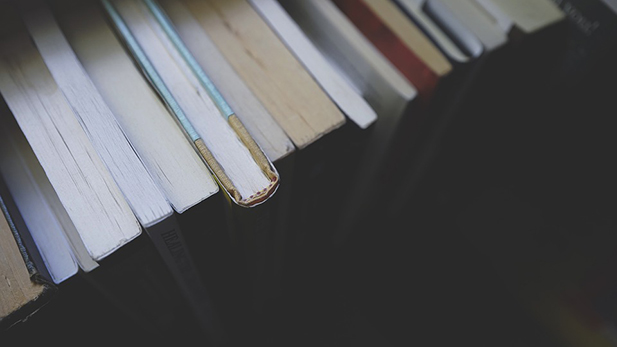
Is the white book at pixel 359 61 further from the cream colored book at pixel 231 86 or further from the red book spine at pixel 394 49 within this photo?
the cream colored book at pixel 231 86

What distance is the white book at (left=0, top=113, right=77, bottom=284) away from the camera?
0.45 metres

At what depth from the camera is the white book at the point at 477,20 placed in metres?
0.57

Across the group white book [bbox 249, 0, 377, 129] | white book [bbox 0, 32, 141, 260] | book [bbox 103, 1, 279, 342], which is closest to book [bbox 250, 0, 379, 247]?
white book [bbox 249, 0, 377, 129]

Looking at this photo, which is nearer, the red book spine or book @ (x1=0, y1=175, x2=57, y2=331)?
book @ (x1=0, y1=175, x2=57, y2=331)

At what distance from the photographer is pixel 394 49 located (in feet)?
1.85

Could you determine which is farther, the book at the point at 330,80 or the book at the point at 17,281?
the book at the point at 330,80

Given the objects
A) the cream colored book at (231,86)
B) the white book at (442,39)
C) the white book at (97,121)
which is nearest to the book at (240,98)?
the cream colored book at (231,86)

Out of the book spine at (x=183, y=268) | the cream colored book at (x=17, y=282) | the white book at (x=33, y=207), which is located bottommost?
the book spine at (x=183, y=268)

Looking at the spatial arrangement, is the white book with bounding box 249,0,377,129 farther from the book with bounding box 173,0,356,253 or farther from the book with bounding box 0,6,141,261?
the book with bounding box 0,6,141,261

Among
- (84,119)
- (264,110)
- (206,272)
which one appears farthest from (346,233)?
(84,119)

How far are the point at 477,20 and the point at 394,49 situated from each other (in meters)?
0.11

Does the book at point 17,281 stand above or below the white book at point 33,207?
below

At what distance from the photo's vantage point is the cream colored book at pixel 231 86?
18.6 inches

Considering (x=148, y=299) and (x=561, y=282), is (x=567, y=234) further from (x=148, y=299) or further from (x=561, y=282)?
(x=148, y=299)
